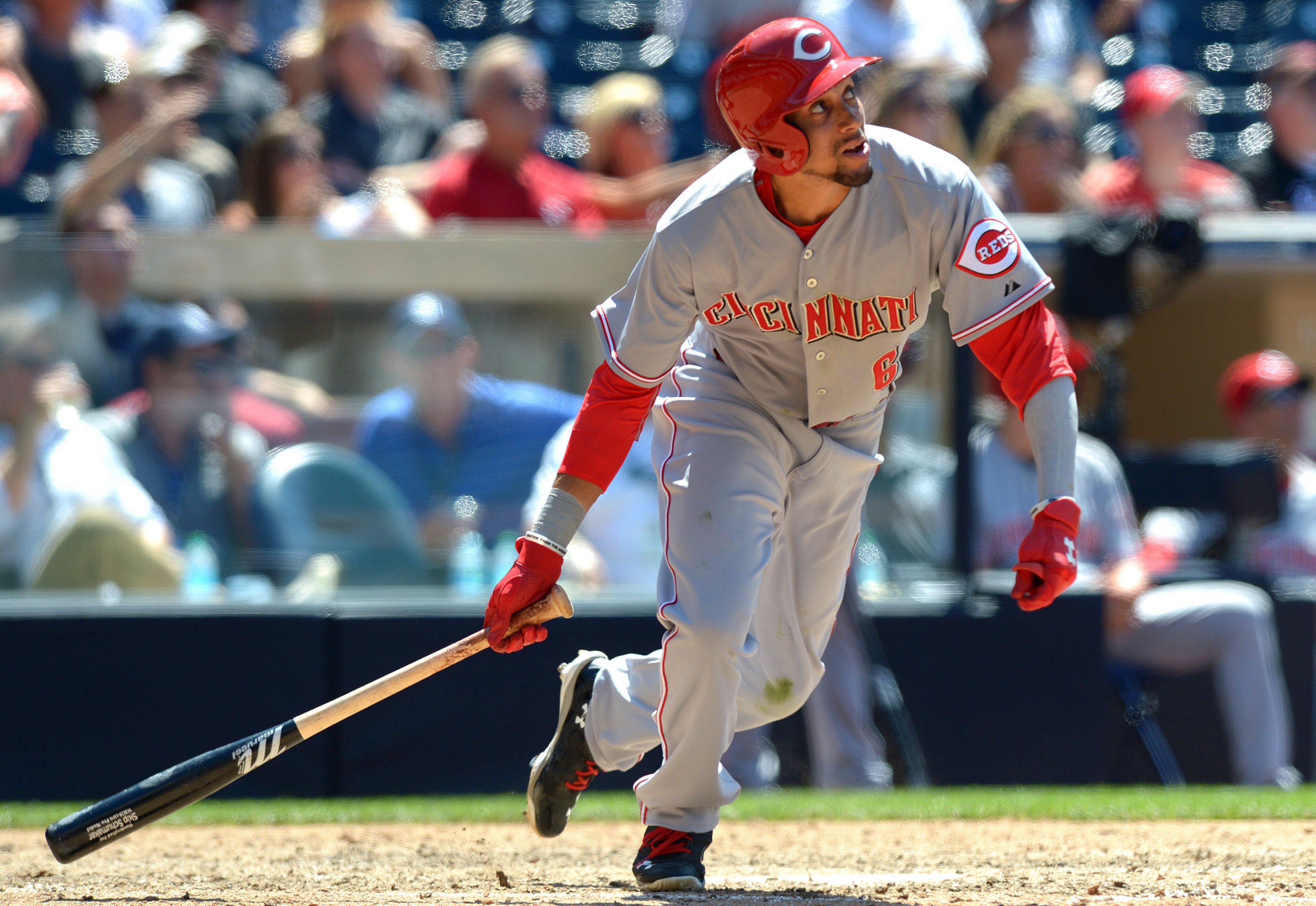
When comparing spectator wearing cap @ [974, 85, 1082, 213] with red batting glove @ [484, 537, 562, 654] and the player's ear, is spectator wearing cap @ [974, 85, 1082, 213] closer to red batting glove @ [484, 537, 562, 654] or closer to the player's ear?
the player's ear

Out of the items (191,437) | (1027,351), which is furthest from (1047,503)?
(191,437)

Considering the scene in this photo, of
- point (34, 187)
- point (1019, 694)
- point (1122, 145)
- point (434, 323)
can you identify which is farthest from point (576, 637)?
point (1122, 145)

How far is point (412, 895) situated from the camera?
320cm

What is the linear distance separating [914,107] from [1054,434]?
371 cm

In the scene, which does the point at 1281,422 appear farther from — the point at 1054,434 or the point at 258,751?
the point at 258,751

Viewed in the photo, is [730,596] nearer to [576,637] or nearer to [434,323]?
[576,637]

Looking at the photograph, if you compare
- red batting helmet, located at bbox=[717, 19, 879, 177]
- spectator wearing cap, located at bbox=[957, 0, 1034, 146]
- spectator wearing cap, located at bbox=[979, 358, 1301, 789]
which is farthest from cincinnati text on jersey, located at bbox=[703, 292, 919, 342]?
spectator wearing cap, located at bbox=[957, 0, 1034, 146]

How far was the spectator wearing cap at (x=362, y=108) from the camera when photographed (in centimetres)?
695

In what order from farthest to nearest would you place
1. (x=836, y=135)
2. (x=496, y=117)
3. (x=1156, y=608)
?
(x=496, y=117) → (x=1156, y=608) → (x=836, y=135)

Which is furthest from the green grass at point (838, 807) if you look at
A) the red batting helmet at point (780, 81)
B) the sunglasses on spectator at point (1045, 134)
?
the sunglasses on spectator at point (1045, 134)

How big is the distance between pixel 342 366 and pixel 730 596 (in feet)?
8.80

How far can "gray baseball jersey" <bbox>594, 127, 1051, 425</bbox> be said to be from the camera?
10.1 ft

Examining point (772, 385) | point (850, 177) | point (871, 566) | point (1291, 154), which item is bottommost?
point (871, 566)

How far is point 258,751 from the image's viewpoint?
3.36 meters
